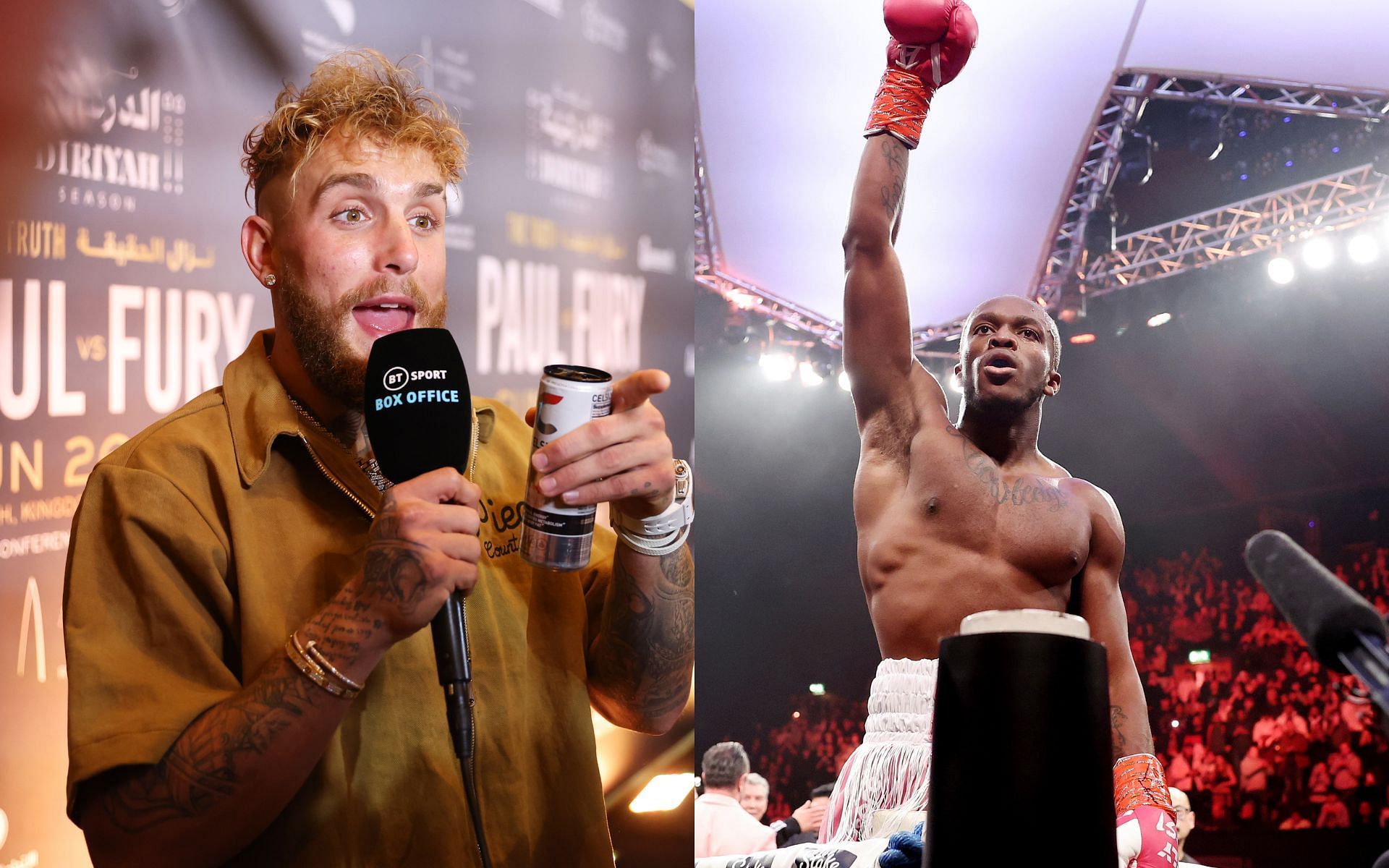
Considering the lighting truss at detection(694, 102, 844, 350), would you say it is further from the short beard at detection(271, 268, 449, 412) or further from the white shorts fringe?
the short beard at detection(271, 268, 449, 412)

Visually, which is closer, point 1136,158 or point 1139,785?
point 1139,785

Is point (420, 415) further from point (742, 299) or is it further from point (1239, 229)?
point (1239, 229)

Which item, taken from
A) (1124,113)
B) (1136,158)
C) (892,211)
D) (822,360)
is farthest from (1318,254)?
(892,211)

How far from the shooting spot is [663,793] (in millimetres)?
2486

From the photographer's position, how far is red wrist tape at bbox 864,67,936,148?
299 cm

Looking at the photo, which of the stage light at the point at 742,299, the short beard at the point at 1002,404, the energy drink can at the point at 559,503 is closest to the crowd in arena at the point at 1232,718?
the stage light at the point at 742,299

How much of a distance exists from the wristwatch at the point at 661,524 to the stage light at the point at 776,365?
3367mm

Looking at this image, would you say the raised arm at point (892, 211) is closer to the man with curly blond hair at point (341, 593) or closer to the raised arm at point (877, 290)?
the raised arm at point (877, 290)

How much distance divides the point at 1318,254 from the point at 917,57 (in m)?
2.77

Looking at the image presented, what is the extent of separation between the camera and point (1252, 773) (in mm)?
4785

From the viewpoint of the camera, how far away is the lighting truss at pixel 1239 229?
4789 mm

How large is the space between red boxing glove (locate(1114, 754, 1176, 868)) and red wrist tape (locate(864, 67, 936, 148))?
1578mm

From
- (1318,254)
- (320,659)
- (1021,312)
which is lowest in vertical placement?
(320,659)

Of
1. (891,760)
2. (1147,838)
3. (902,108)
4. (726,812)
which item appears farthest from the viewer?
(726,812)
